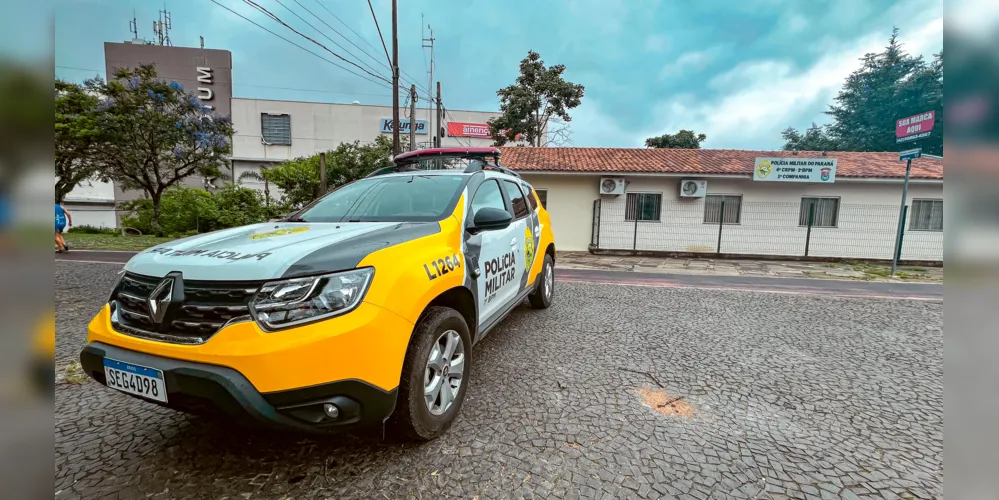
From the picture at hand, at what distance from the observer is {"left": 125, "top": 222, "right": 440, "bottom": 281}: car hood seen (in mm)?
1849

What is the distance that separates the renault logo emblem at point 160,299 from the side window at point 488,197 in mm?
1915

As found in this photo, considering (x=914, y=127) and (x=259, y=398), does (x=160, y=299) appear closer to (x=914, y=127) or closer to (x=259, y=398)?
(x=259, y=398)

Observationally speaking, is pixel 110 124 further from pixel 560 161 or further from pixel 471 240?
pixel 471 240

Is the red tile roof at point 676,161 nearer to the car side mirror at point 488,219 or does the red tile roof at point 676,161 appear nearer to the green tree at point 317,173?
the green tree at point 317,173

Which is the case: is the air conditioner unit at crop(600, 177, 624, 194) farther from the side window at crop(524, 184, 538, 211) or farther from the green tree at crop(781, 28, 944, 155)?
the green tree at crop(781, 28, 944, 155)

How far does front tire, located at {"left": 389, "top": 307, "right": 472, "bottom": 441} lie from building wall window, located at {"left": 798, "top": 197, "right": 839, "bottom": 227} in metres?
14.6

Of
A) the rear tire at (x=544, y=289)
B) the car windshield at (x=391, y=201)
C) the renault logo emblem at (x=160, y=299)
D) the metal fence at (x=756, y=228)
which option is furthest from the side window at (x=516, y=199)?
the metal fence at (x=756, y=228)

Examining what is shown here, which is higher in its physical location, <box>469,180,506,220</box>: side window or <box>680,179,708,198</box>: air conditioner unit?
<box>680,179,708,198</box>: air conditioner unit

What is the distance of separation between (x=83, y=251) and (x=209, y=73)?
91.2 feet

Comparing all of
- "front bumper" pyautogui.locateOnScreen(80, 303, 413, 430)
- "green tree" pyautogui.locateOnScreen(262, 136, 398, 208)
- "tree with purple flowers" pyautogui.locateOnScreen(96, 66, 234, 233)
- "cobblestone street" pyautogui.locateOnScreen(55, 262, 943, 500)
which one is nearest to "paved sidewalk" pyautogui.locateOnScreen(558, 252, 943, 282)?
"cobblestone street" pyautogui.locateOnScreen(55, 262, 943, 500)

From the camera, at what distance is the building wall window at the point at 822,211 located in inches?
520

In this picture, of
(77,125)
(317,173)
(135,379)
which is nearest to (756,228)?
(135,379)

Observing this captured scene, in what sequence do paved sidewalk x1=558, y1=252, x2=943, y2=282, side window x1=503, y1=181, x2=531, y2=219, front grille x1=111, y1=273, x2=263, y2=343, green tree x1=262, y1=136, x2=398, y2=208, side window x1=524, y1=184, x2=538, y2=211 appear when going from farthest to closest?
green tree x1=262, y1=136, x2=398, y2=208 → paved sidewalk x1=558, y1=252, x2=943, y2=282 → side window x1=524, y1=184, x2=538, y2=211 → side window x1=503, y1=181, x2=531, y2=219 → front grille x1=111, y1=273, x2=263, y2=343

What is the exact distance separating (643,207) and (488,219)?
12155 mm
